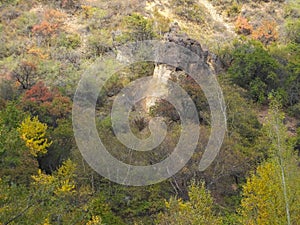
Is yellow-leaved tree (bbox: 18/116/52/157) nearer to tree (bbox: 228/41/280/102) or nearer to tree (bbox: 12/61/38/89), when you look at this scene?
tree (bbox: 12/61/38/89)

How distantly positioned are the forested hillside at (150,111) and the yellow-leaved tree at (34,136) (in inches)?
2.5

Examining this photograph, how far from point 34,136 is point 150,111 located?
801cm

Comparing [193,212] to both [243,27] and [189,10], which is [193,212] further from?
[189,10]

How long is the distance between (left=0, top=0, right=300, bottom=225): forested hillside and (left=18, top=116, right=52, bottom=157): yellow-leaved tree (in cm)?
6

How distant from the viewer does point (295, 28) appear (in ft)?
137

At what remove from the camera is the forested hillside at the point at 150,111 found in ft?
47.0

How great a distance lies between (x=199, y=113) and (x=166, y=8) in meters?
22.1

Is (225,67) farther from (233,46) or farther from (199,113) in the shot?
(199,113)

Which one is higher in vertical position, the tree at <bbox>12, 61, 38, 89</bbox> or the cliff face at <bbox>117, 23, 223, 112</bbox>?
the cliff face at <bbox>117, 23, 223, 112</bbox>

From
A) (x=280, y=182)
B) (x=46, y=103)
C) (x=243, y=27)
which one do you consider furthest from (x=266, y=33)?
(x=280, y=182)

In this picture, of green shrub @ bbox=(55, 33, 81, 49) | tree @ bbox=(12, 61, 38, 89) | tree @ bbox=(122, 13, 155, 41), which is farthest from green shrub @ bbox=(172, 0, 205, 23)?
tree @ bbox=(12, 61, 38, 89)

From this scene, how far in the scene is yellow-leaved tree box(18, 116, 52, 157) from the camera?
24308 mm

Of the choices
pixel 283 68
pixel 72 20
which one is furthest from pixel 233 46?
pixel 72 20

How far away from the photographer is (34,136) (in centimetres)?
2488
